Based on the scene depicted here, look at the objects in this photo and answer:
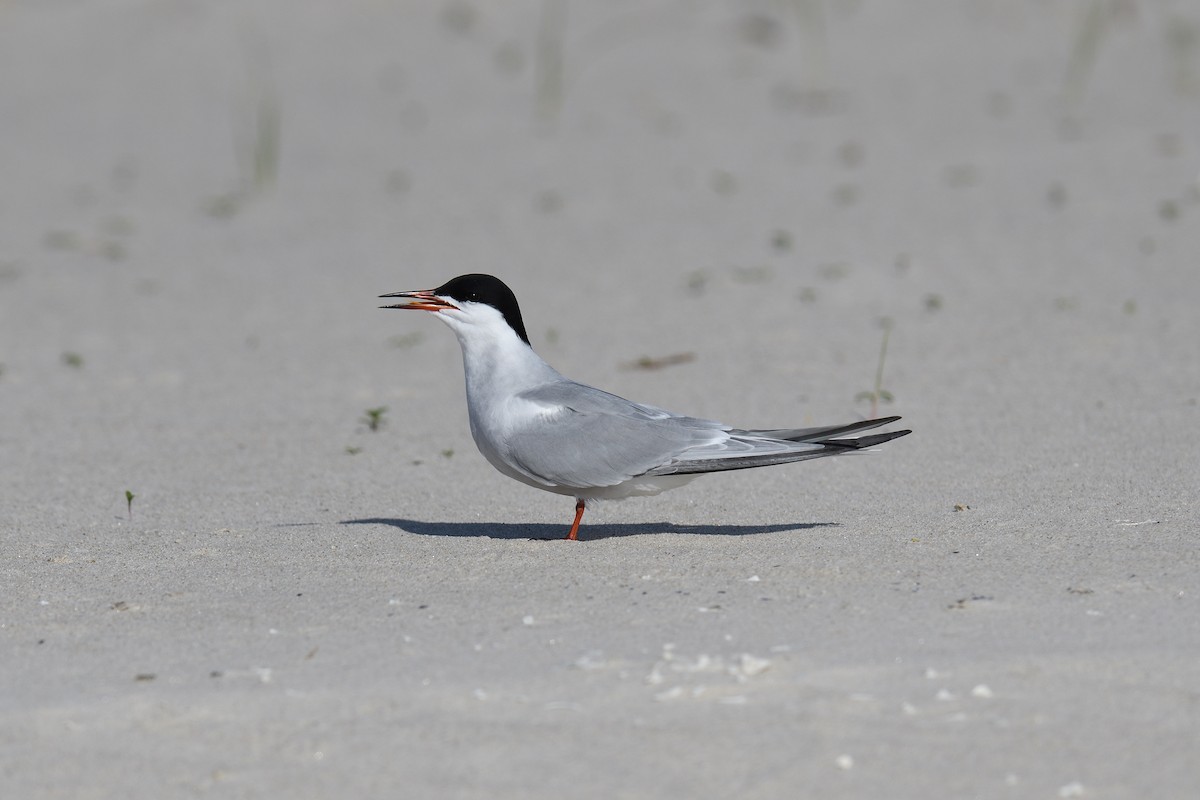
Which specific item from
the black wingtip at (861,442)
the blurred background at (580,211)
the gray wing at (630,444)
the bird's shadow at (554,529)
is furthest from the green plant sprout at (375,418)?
the black wingtip at (861,442)

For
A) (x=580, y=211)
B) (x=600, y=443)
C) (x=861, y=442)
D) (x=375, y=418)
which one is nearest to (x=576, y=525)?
(x=600, y=443)

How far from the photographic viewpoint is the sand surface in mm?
3021

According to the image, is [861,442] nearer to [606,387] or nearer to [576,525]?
[576,525]

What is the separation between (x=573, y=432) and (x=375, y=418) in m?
1.80

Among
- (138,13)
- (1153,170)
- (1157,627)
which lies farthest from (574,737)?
(138,13)

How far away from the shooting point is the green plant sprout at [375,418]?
19.2 ft

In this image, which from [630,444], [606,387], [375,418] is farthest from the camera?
[606,387]

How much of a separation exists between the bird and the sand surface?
209 mm

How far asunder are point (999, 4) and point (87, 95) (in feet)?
25.2

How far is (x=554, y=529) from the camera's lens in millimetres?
4668

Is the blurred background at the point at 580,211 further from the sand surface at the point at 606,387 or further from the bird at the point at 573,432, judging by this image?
the bird at the point at 573,432

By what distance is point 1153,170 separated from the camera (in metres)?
9.41

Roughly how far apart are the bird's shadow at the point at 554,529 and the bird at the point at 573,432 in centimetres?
17

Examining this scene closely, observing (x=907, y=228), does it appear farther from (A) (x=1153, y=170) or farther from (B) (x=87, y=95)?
(B) (x=87, y=95)
